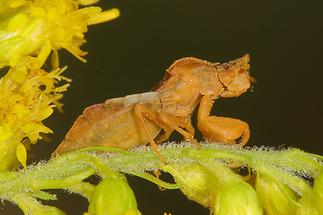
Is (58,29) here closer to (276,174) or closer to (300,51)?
(276,174)

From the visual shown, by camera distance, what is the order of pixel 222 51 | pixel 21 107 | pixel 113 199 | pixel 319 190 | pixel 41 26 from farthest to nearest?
pixel 222 51, pixel 41 26, pixel 21 107, pixel 113 199, pixel 319 190

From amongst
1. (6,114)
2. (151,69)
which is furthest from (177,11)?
(6,114)

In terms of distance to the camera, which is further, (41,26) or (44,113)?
(41,26)

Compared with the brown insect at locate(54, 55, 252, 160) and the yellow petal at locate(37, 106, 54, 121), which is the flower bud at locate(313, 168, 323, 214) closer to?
the brown insect at locate(54, 55, 252, 160)

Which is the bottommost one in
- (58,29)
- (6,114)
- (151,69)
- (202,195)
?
(151,69)

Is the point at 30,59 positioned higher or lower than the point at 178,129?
higher

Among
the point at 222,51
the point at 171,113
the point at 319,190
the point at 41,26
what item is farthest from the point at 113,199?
the point at 222,51

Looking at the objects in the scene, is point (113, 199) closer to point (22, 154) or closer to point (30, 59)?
point (22, 154)

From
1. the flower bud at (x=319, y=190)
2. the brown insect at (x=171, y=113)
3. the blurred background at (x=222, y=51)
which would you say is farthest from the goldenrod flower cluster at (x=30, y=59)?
the blurred background at (x=222, y=51)
